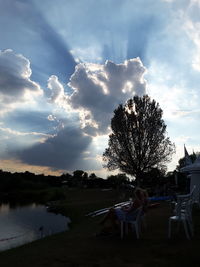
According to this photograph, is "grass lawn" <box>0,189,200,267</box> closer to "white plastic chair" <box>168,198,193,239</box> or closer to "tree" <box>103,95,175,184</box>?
"white plastic chair" <box>168,198,193,239</box>

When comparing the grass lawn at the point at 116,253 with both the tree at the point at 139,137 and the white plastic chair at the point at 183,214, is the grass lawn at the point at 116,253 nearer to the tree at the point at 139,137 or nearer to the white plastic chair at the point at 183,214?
the white plastic chair at the point at 183,214

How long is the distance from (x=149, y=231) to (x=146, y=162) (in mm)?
26507

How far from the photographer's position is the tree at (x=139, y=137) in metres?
36.3

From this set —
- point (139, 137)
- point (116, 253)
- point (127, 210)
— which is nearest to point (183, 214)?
point (127, 210)

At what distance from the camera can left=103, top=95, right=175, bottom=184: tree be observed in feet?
119

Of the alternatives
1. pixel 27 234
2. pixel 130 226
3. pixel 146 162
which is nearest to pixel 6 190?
pixel 146 162

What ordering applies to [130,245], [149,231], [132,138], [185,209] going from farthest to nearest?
[132,138], [149,231], [185,209], [130,245]

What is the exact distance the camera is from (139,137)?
36188 millimetres

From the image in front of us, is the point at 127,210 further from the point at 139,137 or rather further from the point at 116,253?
the point at 139,137

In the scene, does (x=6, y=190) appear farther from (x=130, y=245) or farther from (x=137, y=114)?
(x=130, y=245)

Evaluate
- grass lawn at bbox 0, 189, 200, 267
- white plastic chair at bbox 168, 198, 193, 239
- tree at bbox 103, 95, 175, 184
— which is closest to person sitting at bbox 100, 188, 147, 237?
grass lawn at bbox 0, 189, 200, 267

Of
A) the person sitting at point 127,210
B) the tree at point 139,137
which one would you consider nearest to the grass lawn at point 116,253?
the person sitting at point 127,210

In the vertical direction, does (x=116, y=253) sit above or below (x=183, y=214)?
below

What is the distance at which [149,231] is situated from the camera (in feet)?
34.7
